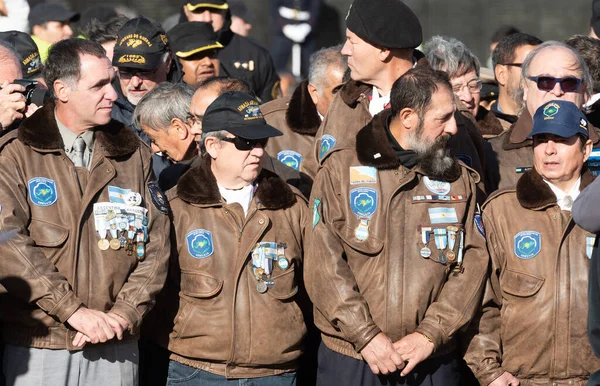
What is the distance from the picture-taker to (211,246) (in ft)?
17.3

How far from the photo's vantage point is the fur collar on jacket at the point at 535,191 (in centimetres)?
515

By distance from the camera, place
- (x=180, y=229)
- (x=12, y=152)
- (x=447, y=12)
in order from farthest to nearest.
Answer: (x=447, y=12) → (x=180, y=229) → (x=12, y=152)

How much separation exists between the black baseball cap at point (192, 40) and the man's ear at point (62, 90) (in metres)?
2.28

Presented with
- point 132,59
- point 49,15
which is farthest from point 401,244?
point 49,15

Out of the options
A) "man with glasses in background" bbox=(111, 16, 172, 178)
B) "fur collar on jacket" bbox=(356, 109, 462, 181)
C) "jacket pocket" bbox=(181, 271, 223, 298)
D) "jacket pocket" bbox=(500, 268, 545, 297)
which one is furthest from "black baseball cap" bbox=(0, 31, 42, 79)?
"jacket pocket" bbox=(500, 268, 545, 297)

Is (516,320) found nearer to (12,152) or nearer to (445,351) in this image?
(445,351)

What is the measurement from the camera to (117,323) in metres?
4.95

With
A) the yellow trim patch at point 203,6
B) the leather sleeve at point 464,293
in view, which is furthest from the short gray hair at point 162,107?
the yellow trim patch at point 203,6

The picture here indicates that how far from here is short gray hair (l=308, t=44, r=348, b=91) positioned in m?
6.84

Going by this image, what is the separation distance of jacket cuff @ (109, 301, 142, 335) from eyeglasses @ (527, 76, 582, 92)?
8.32 ft

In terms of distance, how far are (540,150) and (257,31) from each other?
277 inches

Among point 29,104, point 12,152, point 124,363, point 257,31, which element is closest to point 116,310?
point 124,363

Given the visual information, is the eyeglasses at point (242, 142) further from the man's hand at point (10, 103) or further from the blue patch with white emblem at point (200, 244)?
the man's hand at point (10, 103)

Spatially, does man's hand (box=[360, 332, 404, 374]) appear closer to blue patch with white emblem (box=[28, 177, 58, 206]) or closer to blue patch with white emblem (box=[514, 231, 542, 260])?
blue patch with white emblem (box=[514, 231, 542, 260])
